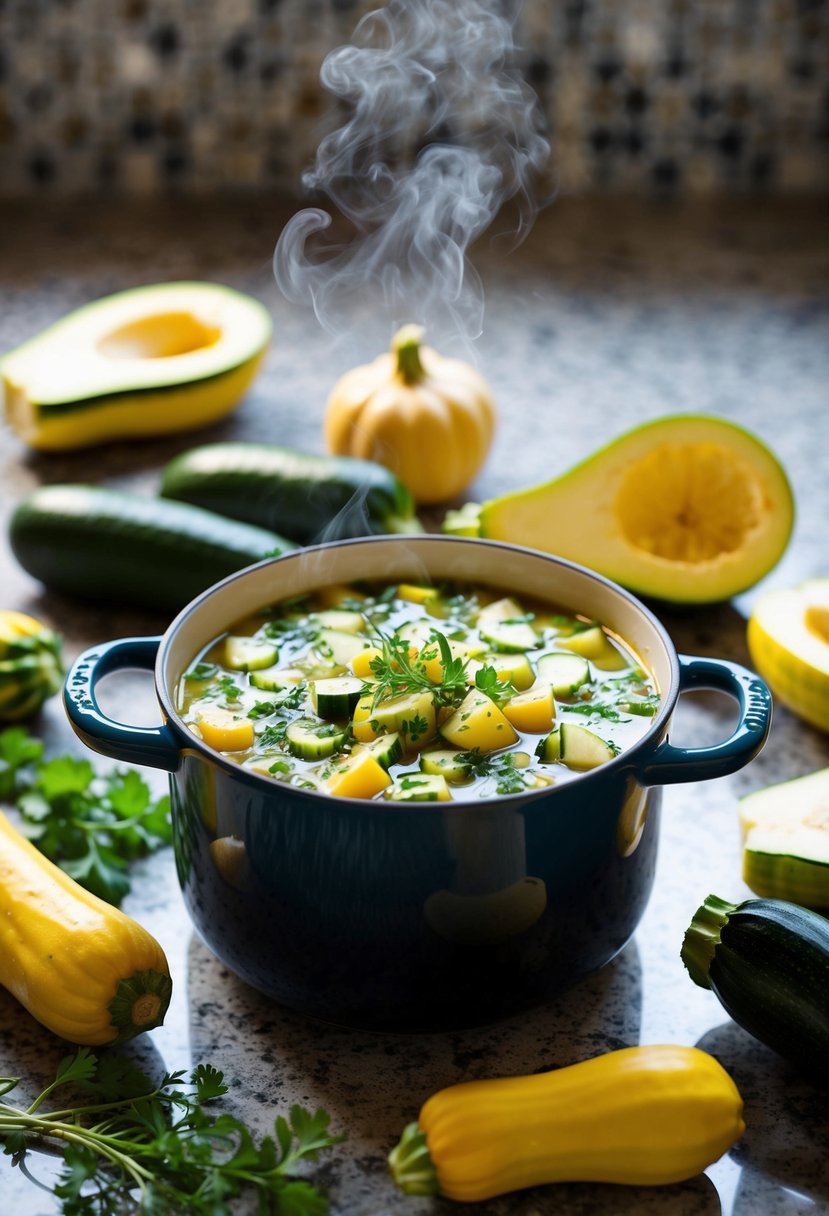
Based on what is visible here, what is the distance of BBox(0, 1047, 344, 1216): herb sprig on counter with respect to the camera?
0.76 meters

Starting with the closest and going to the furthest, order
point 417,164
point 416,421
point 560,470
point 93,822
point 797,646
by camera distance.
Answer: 1. point 93,822
2. point 797,646
3. point 416,421
4. point 560,470
5. point 417,164

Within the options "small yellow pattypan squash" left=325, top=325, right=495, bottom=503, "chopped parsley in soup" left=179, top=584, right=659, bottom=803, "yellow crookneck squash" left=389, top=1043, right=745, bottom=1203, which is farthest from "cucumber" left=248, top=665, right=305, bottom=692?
"small yellow pattypan squash" left=325, top=325, right=495, bottom=503

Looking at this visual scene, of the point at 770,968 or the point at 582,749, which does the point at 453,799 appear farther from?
the point at 770,968

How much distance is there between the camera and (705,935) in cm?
88

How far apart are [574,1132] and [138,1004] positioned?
0.28 meters

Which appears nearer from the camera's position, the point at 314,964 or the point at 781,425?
the point at 314,964

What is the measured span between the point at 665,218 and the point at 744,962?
1.82 metres

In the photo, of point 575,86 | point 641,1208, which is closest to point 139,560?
point 641,1208

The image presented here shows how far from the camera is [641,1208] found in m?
0.79

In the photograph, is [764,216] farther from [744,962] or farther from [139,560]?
[744,962]

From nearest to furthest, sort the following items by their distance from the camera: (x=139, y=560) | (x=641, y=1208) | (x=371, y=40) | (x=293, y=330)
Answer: (x=641, y=1208) < (x=139, y=560) < (x=293, y=330) < (x=371, y=40)

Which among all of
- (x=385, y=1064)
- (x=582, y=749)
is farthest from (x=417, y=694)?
(x=385, y=1064)

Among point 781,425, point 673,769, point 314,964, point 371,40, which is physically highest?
point 371,40

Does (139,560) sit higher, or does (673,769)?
(673,769)
